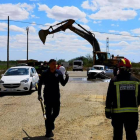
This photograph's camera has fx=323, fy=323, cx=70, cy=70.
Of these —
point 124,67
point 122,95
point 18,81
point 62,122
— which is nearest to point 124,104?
point 122,95

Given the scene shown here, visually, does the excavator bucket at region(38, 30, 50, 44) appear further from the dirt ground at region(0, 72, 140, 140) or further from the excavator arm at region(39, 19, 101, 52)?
the dirt ground at region(0, 72, 140, 140)

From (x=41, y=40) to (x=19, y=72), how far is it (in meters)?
8.10

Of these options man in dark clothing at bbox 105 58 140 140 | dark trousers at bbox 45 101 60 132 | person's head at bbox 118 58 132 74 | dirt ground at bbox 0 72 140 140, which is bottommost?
dirt ground at bbox 0 72 140 140

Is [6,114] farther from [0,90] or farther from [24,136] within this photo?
[0,90]

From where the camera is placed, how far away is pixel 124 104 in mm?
5125

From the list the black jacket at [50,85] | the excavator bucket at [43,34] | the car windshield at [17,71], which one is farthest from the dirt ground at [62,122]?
the excavator bucket at [43,34]

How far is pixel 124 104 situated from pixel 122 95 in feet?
0.48

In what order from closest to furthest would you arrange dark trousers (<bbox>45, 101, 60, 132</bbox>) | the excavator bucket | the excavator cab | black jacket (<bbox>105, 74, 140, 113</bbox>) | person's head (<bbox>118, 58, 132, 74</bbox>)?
black jacket (<bbox>105, 74, 140, 113</bbox>)
person's head (<bbox>118, 58, 132, 74</bbox>)
dark trousers (<bbox>45, 101, 60, 132</bbox>)
the excavator bucket
the excavator cab

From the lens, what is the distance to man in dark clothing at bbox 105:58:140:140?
5133 millimetres

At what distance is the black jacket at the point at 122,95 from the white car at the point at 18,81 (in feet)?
37.1

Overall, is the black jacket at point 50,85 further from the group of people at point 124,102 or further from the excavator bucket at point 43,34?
the excavator bucket at point 43,34

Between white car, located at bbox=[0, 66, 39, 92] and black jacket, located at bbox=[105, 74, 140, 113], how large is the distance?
1131cm

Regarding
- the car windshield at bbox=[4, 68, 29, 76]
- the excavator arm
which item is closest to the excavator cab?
the excavator arm

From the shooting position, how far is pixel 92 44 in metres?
35.9
